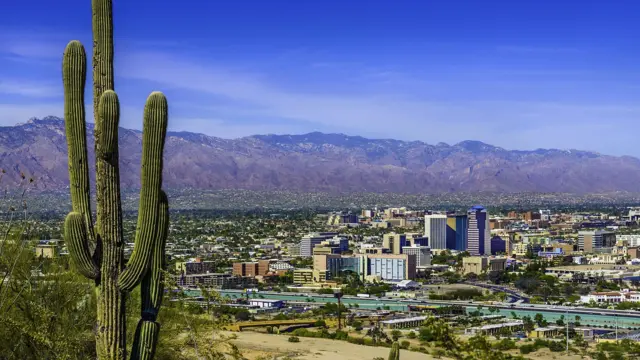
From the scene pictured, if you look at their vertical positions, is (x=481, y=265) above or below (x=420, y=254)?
below

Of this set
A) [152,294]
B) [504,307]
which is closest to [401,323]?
[504,307]

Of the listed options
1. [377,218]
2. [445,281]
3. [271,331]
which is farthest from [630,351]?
[377,218]

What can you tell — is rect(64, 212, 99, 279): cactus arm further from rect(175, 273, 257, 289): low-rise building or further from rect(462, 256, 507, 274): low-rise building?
rect(462, 256, 507, 274): low-rise building

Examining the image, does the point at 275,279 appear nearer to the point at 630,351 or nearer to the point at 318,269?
the point at 318,269

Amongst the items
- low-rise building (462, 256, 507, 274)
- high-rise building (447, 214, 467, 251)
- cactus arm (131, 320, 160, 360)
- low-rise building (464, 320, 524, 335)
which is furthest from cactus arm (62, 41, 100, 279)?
high-rise building (447, 214, 467, 251)

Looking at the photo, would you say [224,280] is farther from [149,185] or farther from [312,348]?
[149,185]

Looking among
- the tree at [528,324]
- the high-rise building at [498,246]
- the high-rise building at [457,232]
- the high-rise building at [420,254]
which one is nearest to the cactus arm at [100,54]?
the tree at [528,324]
